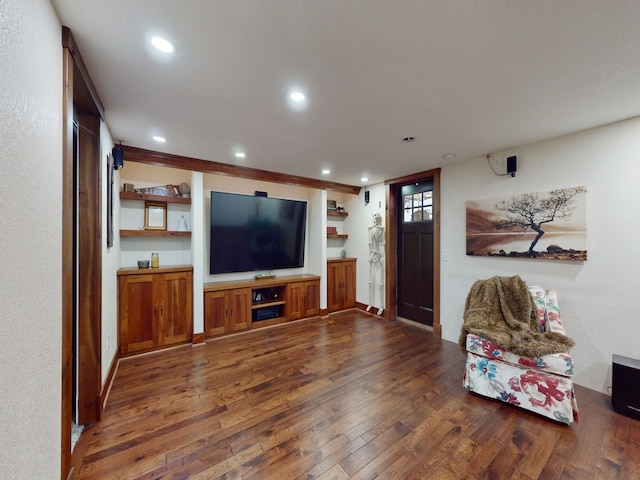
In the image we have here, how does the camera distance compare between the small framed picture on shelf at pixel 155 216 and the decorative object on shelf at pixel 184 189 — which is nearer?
the small framed picture on shelf at pixel 155 216

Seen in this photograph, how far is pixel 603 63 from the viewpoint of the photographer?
4.74 ft

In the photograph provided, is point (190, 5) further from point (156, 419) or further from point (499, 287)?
point (499, 287)

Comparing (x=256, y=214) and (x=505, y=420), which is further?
(x=256, y=214)

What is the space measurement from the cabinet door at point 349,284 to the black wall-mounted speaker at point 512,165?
280 centimetres

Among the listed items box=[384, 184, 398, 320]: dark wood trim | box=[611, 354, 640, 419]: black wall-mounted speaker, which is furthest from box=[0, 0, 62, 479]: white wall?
box=[384, 184, 398, 320]: dark wood trim

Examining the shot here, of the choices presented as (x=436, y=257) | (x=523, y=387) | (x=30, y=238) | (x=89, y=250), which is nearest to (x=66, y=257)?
(x=30, y=238)

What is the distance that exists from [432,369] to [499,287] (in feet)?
3.60

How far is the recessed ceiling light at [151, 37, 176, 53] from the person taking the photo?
1307mm

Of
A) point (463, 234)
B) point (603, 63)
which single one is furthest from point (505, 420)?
point (603, 63)

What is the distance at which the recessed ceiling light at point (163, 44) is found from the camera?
1307 millimetres

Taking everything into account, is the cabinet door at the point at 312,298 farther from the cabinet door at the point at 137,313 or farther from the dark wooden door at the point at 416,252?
the cabinet door at the point at 137,313

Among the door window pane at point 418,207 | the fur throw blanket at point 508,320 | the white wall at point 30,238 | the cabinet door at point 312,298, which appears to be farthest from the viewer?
the cabinet door at point 312,298

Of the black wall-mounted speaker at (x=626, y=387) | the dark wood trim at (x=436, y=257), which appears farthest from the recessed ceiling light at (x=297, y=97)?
the black wall-mounted speaker at (x=626, y=387)

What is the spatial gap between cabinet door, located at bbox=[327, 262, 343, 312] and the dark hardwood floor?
1.75 metres
